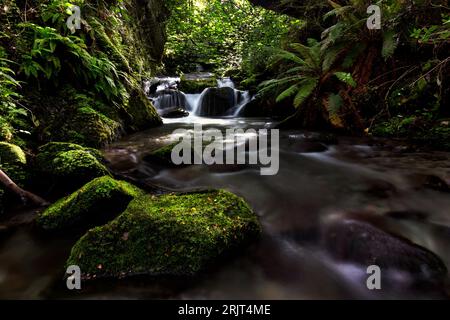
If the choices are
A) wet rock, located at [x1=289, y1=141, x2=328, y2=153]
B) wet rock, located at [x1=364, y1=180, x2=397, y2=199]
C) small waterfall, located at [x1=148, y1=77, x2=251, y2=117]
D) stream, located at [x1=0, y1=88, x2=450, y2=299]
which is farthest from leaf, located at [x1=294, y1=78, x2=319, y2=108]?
small waterfall, located at [x1=148, y1=77, x2=251, y2=117]

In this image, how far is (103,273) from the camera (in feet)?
6.85

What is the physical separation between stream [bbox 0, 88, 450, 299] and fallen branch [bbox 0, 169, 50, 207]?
449 millimetres

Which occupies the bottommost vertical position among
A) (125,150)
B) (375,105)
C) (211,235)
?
(211,235)

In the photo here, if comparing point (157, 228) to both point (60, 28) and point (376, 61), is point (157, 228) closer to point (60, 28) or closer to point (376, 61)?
point (60, 28)

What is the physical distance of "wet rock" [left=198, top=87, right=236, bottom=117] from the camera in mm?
10000

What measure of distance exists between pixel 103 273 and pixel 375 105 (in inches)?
239

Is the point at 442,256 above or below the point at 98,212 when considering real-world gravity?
below

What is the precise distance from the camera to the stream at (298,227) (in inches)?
79.3

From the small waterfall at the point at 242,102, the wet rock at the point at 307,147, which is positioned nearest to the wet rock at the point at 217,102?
the small waterfall at the point at 242,102

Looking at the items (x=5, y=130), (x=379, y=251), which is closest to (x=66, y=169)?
(x=5, y=130)

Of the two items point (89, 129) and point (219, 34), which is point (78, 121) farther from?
point (219, 34)

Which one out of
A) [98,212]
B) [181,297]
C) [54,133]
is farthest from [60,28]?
[181,297]

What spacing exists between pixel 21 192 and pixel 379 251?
3526mm

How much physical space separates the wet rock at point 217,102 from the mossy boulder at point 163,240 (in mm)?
7667
